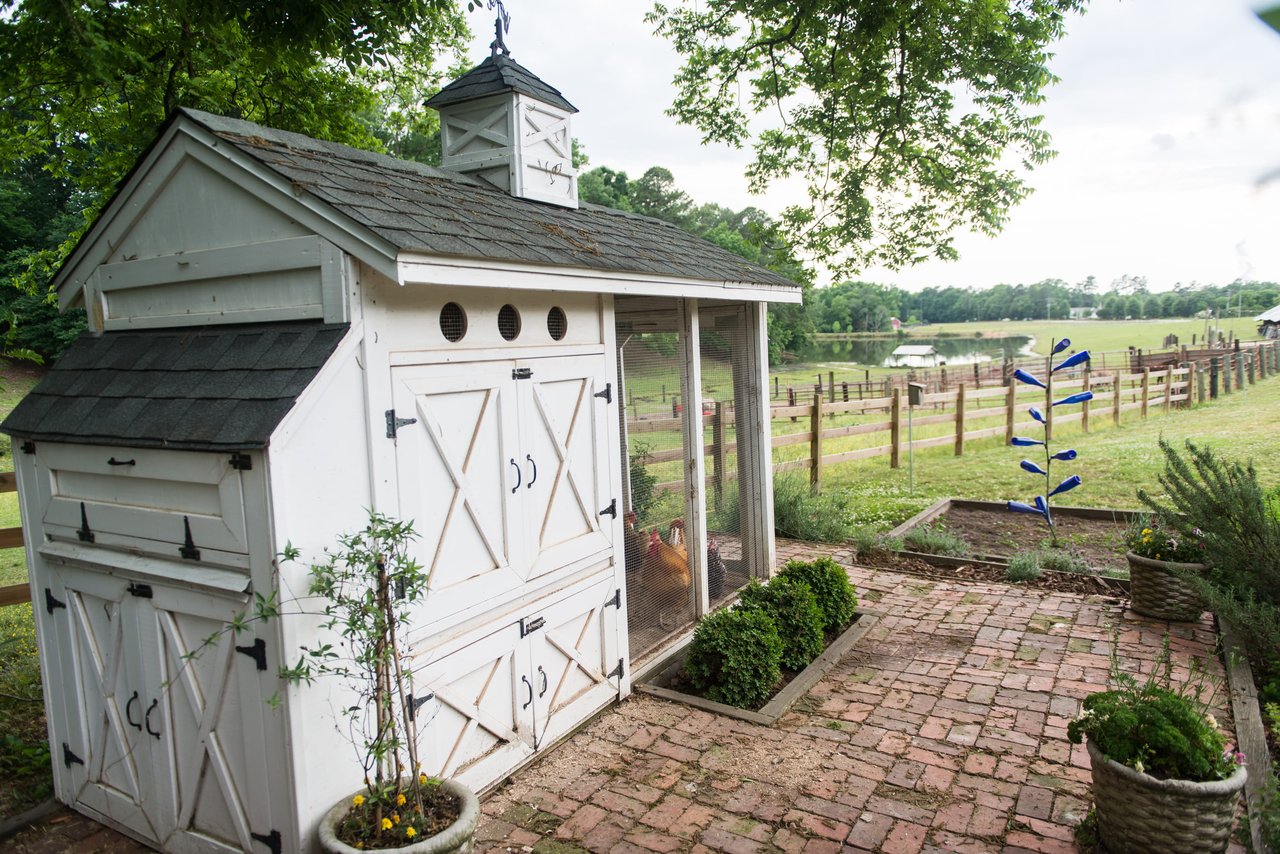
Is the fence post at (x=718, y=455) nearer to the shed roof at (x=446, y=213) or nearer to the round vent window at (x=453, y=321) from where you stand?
the shed roof at (x=446, y=213)

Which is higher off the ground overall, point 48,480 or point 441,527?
point 48,480

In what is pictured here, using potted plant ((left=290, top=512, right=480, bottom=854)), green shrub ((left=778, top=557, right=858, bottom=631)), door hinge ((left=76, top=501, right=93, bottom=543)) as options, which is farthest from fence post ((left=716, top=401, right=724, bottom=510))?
door hinge ((left=76, top=501, right=93, bottom=543))

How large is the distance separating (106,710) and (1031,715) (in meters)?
5.47

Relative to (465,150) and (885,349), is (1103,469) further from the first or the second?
(885,349)

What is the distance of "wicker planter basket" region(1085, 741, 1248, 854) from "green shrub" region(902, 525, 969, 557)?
541 cm

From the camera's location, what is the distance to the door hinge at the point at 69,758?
4594mm

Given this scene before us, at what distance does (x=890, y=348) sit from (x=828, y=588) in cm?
5950

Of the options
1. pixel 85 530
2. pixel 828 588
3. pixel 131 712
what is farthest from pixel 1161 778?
pixel 85 530

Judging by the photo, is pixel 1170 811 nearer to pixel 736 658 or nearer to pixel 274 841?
pixel 736 658

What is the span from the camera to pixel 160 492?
3.99 metres

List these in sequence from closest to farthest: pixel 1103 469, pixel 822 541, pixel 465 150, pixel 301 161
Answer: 1. pixel 301 161
2. pixel 465 150
3. pixel 822 541
4. pixel 1103 469

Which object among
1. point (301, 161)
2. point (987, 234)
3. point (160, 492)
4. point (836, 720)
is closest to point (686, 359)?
point (836, 720)

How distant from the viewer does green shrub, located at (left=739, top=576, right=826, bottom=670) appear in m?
6.34

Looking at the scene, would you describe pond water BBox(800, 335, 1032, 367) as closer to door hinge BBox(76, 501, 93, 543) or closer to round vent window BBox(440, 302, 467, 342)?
round vent window BBox(440, 302, 467, 342)
